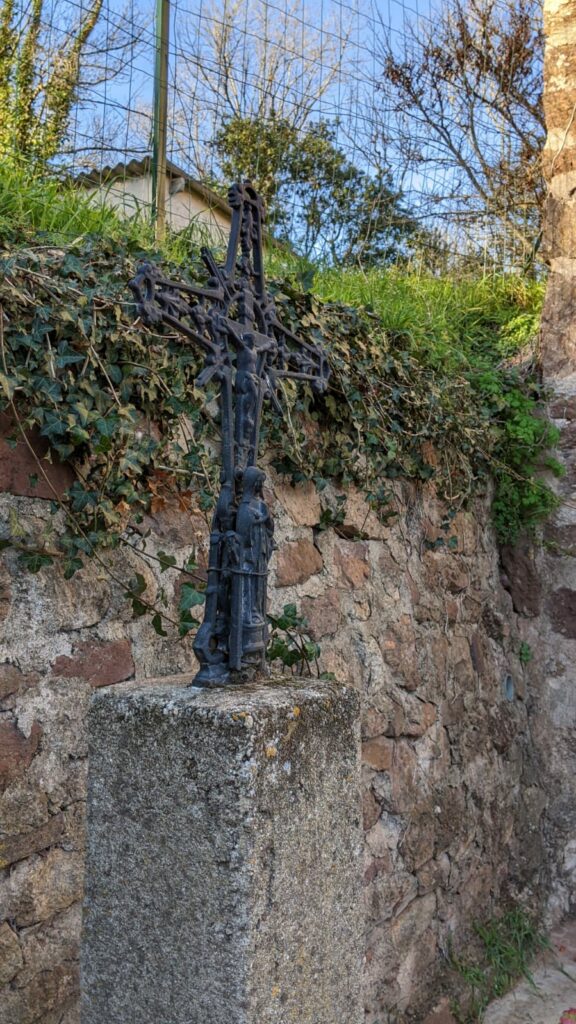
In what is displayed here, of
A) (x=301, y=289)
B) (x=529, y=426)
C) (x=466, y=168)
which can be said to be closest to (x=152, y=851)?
(x=301, y=289)

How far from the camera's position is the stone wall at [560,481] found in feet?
14.0

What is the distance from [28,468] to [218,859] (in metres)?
1.02

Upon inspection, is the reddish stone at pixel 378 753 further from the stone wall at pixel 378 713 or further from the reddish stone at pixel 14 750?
the reddish stone at pixel 14 750

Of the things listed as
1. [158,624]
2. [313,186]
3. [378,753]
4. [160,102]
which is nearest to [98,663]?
[158,624]

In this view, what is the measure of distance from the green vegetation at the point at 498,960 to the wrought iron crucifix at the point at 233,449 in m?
2.51

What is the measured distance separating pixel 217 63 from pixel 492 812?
3554mm

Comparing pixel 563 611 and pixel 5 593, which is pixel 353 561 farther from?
pixel 563 611

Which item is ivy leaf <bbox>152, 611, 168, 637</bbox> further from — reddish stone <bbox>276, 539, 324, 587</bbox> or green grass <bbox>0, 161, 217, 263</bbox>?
green grass <bbox>0, 161, 217, 263</bbox>

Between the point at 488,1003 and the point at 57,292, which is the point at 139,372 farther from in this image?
the point at 488,1003

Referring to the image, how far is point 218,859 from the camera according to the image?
1.42 m

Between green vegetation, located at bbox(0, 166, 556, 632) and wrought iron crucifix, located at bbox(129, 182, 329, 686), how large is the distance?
0.45 meters

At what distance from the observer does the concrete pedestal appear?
141 cm

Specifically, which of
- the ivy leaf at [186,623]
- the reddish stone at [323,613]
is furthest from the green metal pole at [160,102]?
the ivy leaf at [186,623]

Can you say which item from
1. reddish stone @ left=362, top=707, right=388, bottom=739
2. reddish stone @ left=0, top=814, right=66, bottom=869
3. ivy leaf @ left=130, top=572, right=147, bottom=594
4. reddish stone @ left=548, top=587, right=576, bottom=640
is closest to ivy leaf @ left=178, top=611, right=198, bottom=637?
ivy leaf @ left=130, top=572, right=147, bottom=594
